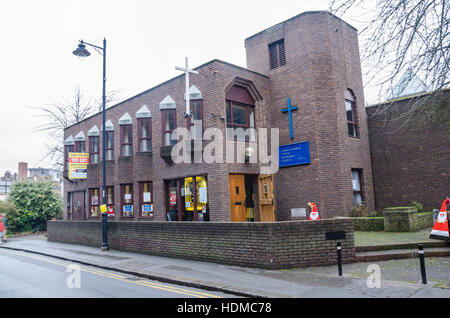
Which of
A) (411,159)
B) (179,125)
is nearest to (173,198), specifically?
(179,125)

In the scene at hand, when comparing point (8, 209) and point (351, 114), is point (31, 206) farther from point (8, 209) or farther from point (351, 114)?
point (351, 114)

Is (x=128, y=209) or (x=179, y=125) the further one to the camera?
(x=128, y=209)

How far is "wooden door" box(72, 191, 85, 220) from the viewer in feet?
74.1

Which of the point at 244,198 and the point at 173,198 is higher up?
the point at 173,198

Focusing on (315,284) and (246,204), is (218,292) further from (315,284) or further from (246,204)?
(246,204)

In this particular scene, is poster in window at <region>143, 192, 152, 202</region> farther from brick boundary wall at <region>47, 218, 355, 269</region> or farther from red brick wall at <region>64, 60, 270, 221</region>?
brick boundary wall at <region>47, 218, 355, 269</region>

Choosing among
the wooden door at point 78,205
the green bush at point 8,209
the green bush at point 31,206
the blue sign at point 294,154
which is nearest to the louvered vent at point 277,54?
the blue sign at point 294,154

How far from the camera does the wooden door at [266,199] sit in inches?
618

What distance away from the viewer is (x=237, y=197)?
1530 cm

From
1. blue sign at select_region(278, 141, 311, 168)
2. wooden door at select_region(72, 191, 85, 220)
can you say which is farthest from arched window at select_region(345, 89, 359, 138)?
wooden door at select_region(72, 191, 85, 220)

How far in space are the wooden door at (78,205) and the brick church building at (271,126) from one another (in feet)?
17.5

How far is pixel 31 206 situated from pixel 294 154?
22.8 metres

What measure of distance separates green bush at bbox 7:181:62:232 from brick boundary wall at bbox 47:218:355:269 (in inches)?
759
